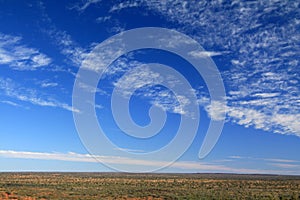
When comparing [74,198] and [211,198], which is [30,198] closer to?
[74,198]

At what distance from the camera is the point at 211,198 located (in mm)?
40906

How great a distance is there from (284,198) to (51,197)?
1066 inches

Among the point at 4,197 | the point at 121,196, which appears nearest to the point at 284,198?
the point at 121,196

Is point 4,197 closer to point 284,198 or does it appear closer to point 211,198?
point 211,198

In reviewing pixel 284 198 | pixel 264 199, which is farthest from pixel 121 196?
pixel 284 198

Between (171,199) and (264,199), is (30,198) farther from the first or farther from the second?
(264,199)

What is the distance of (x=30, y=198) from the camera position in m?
40.2

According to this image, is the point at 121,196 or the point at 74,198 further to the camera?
the point at 121,196

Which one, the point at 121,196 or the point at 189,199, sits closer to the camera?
the point at 189,199

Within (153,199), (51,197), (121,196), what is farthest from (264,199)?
(51,197)

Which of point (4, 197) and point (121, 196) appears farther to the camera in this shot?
point (121, 196)

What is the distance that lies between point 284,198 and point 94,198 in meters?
22.2

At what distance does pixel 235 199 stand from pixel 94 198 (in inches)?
624

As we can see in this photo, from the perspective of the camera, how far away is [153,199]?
40406mm
